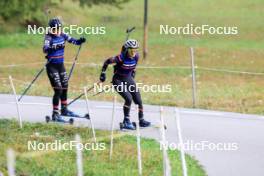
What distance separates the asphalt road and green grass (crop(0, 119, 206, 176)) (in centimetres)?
59

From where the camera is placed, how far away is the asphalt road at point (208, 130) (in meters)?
14.9

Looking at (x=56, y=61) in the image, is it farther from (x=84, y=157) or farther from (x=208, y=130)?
(x=208, y=130)

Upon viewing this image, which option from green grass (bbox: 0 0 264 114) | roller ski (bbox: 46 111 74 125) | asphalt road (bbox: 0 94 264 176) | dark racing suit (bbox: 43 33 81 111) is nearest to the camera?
asphalt road (bbox: 0 94 264 176)

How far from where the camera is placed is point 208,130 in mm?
17781

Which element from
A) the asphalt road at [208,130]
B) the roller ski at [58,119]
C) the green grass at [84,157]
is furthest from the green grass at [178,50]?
the green grass at [84,157]

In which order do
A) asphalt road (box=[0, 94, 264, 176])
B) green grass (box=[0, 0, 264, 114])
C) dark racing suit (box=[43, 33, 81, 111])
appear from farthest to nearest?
1. green grass (box=[0, 0, 264, 114])
2. dark racing suit (box=[43, 33, 81, 111])
3. asphalt road (box=[0, 94, 264, 176])

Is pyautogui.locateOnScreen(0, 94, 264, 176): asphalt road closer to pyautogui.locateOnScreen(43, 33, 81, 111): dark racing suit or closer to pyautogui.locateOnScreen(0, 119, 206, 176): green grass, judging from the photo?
pyautogui.locateOnScreen(0, 119, 206, 176): green grass

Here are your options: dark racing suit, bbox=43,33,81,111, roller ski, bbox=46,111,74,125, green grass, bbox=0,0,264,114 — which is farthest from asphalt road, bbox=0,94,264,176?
green grass, bbox=0,0,264,114

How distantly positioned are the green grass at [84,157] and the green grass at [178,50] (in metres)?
5.45

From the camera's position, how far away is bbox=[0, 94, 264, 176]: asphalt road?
14938 millimetres

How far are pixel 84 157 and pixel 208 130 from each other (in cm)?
373

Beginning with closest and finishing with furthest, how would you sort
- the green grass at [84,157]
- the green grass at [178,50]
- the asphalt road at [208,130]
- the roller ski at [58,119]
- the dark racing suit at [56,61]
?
the green grass at [84,157] < the asphalt road at [208,130] < the dark racing suit at [56,61] < the roller ski at [58,119] < the green grass at [178,50]

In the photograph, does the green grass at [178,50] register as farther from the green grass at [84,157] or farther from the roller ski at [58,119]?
the green grass at [84,157]

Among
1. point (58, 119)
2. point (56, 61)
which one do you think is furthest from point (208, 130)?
point (56, 61)
